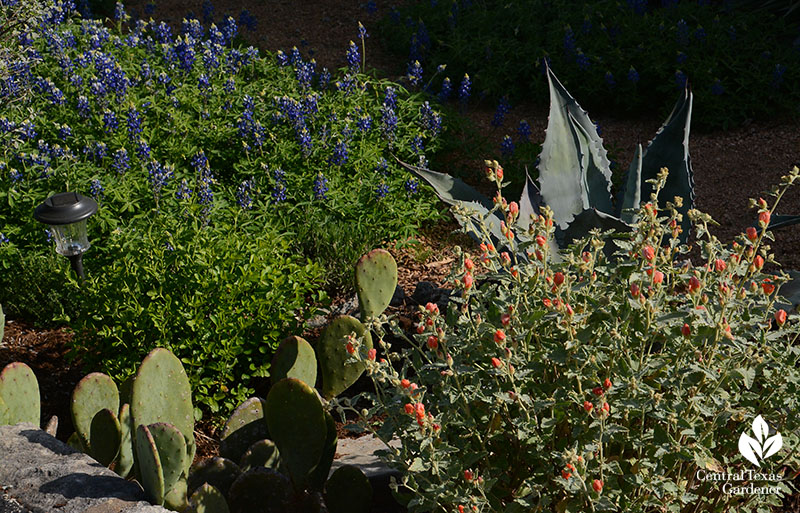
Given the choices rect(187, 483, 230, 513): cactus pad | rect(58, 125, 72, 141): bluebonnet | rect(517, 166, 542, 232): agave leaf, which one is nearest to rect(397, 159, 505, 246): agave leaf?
rect(517, 166, 542, 232): agave leaf

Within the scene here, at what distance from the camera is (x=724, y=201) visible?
6.02 m

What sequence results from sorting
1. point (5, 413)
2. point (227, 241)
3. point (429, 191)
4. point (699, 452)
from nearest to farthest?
point (699, 452) → point (5, 413) → point (227, 241) → point (429, 191)

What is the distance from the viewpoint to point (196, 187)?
5.55 meters

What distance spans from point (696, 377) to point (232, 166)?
3.98 meters

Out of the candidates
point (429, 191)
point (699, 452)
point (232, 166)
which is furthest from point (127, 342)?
point (699, 452)

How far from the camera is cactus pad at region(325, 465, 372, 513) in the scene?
3.16m

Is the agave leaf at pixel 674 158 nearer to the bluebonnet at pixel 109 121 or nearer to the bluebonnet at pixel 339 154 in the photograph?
the bluebonnet at pixel 339 154

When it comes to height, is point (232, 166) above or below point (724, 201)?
above

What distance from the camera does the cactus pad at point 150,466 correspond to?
2.74 m

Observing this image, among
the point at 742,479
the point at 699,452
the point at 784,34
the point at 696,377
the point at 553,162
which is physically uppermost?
the point at 784,34

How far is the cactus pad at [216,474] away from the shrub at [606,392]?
2.41ft

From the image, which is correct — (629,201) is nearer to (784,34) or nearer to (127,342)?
(127,342)

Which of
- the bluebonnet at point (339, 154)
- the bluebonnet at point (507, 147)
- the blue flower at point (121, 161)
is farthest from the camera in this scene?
the bluebonnet at point (507, 147)

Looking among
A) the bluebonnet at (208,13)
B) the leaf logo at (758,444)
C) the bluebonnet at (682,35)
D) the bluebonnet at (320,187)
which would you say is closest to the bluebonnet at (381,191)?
the bluebonnet at (320,187)
